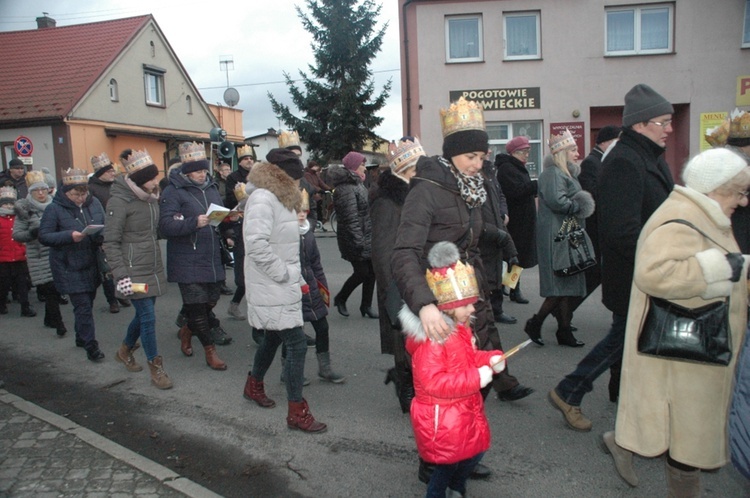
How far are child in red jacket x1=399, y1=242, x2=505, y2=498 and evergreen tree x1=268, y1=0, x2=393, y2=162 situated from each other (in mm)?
26134

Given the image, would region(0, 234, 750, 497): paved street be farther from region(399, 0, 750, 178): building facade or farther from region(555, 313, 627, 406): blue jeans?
region(399, 0, 750, 178): building facade

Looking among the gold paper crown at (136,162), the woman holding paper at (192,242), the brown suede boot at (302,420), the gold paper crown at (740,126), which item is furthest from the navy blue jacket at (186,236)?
the gold paper crown at (740,126)

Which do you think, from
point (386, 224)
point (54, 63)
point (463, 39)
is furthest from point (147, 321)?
point (54, 63)

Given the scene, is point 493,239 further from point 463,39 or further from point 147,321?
Answer: point 463,39

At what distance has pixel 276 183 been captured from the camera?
4305mm

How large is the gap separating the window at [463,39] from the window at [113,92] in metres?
15.2

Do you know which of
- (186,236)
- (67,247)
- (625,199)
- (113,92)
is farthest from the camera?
(113,92)

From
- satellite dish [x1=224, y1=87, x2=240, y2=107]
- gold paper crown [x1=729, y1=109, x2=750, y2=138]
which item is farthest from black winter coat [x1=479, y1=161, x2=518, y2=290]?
satellite dish [x1=224, y1=87, x2=240, y2=107]

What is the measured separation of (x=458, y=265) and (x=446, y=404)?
63 cm

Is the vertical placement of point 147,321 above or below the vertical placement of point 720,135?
below

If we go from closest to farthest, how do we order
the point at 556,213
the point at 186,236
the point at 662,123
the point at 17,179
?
the point at 662,123, the point at 186,236, the point at 556,213, the point at 17,179

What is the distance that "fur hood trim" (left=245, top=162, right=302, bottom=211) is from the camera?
4297mm

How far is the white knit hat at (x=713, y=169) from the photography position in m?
2.82

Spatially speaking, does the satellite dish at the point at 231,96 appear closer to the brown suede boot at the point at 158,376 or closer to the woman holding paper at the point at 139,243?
the woman holding paper at the point at 139,243
